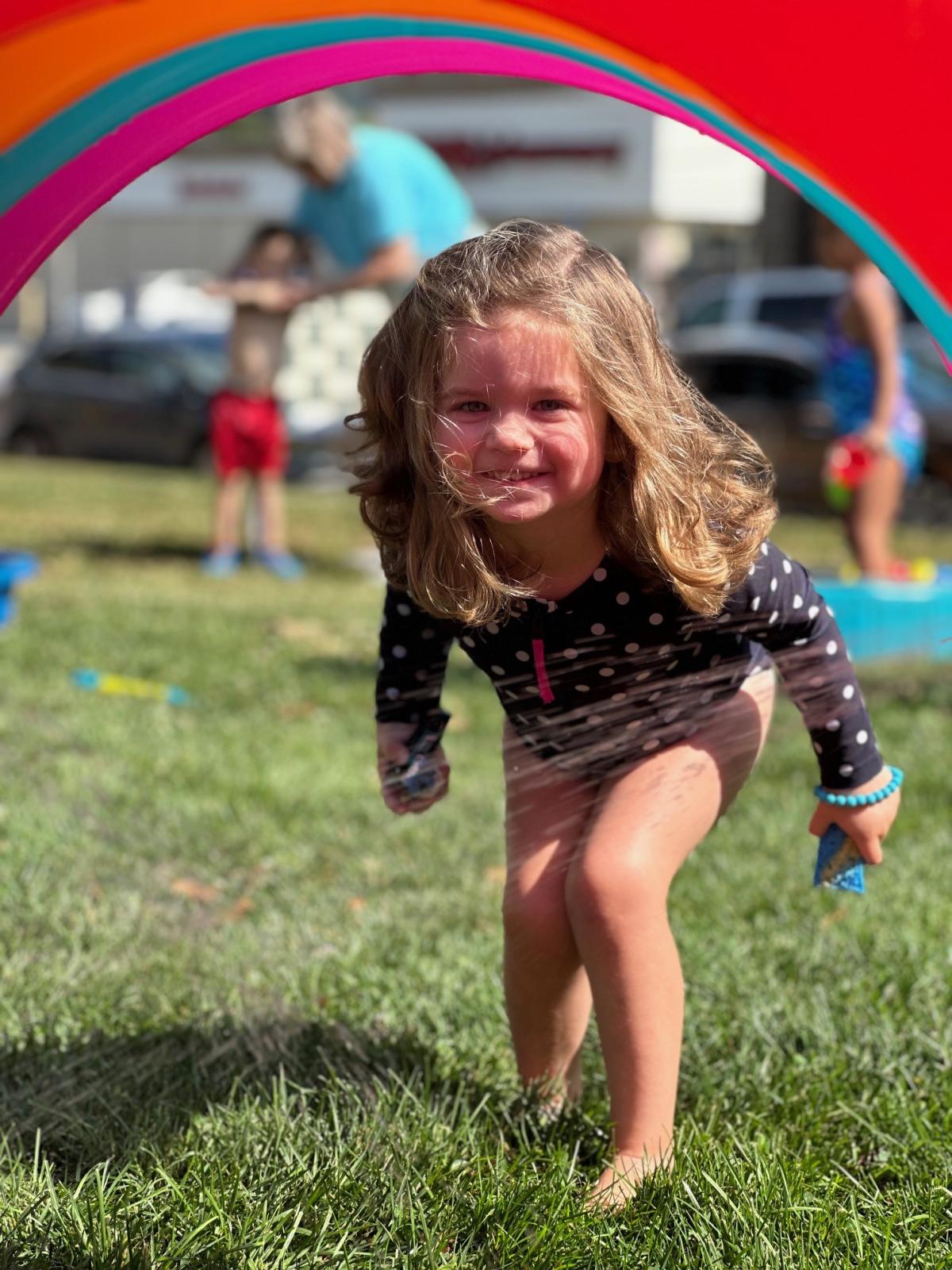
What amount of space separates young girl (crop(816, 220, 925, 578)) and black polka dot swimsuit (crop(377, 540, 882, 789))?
4.42 meters

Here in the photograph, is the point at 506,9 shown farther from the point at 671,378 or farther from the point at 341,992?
the point at 341,992

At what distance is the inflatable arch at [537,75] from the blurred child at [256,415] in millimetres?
6243

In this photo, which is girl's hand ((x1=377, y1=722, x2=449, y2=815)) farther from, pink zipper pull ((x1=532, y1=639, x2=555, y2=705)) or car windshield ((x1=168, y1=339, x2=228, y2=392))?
car windshield ((x1=168, y1=339, x2=228, y2=392))

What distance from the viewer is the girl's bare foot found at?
2.31m

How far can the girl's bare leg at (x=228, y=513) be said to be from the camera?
882cm

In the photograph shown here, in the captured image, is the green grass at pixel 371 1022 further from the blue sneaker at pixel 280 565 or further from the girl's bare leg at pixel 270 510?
the girl's bare leg at pixel 270 510

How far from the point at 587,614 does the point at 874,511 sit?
184 inches

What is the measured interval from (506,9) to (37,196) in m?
0.75

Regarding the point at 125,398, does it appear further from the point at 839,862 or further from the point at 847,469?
the point at 839,862

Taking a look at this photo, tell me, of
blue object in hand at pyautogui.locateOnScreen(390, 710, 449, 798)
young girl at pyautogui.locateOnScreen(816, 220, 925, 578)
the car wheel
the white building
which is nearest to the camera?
blue object in hand at pyautogui.locateOnScreen(390, 710, 449, 798)

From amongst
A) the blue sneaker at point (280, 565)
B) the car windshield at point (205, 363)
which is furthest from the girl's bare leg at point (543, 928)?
the car windshield at point (205, 363)

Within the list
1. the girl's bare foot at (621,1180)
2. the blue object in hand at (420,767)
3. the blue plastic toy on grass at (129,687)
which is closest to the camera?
the girl's bare foot at (621,1180)

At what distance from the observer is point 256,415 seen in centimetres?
893

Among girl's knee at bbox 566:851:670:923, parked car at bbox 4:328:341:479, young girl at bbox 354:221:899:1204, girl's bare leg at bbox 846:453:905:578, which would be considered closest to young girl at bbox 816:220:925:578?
girl's bare leg at bbox 846:453:905:578
